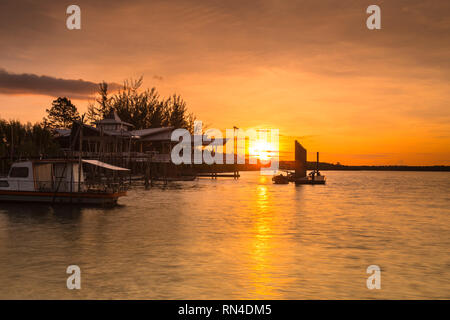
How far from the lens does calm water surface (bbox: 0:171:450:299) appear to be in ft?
49.9

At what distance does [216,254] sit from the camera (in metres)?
21.3

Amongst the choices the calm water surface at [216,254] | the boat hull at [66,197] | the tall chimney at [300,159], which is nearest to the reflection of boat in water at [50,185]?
the boat hull at [66,197]

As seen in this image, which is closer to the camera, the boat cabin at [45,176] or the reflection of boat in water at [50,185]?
the reflection of boat in water at [50,185]

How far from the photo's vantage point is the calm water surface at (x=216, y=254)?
15.2 m

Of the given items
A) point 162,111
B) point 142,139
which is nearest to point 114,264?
point 142,139

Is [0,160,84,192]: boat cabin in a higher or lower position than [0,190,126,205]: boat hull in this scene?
higher

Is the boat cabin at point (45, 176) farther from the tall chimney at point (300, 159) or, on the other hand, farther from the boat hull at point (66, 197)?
the tall chimney at point (300, 159)

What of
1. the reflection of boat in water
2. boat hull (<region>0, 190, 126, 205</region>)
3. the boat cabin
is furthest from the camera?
the boat cabin

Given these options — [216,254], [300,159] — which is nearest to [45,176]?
[216,254]

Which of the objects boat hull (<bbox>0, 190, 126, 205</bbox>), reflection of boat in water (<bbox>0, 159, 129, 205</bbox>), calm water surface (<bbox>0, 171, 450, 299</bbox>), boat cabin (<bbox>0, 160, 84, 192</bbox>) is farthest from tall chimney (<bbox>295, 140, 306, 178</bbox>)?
boat cabin (<bbox>0, 160, 84, 192</bbox>)

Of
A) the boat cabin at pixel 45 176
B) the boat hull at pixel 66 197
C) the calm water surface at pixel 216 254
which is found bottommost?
the calm water surface at pixel 216 254

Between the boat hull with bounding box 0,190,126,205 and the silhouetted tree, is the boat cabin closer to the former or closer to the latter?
the boat hull with bounding box 0,190,126,205
